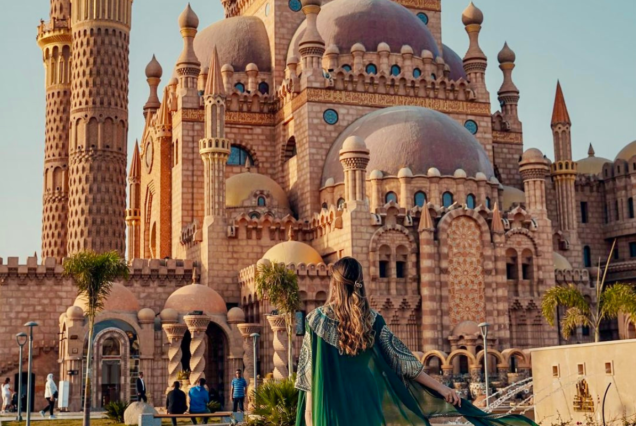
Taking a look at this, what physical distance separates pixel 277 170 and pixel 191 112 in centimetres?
420

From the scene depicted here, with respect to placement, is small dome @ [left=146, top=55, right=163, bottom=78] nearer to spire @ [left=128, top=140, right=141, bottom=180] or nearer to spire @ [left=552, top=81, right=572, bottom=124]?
spire @ [left=128, top=140, right=141, bottom=180]

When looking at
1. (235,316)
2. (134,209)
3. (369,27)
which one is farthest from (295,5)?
(235,316)

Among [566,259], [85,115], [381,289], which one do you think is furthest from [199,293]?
[566,259]

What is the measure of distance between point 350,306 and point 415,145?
28.9m

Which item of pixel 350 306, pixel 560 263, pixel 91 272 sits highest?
pixel 560 263

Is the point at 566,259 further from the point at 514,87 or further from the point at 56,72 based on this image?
the point at 56,72

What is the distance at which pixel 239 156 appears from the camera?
132ft

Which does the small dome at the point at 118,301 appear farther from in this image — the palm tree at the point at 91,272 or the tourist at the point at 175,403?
the tourist at the point at 175,403

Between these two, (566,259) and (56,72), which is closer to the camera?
(566,259)

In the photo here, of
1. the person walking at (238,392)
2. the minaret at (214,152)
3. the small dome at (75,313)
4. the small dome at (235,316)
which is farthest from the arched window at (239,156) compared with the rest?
the person walking at (238,392)

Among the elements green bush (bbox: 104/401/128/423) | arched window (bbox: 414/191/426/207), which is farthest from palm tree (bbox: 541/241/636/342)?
green bush (bbox: 104/401/128/423)

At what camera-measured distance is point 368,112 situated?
38531 mm

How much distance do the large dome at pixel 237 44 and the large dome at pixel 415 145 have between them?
7.51 m

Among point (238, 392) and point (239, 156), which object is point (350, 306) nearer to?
point (238, 392)
